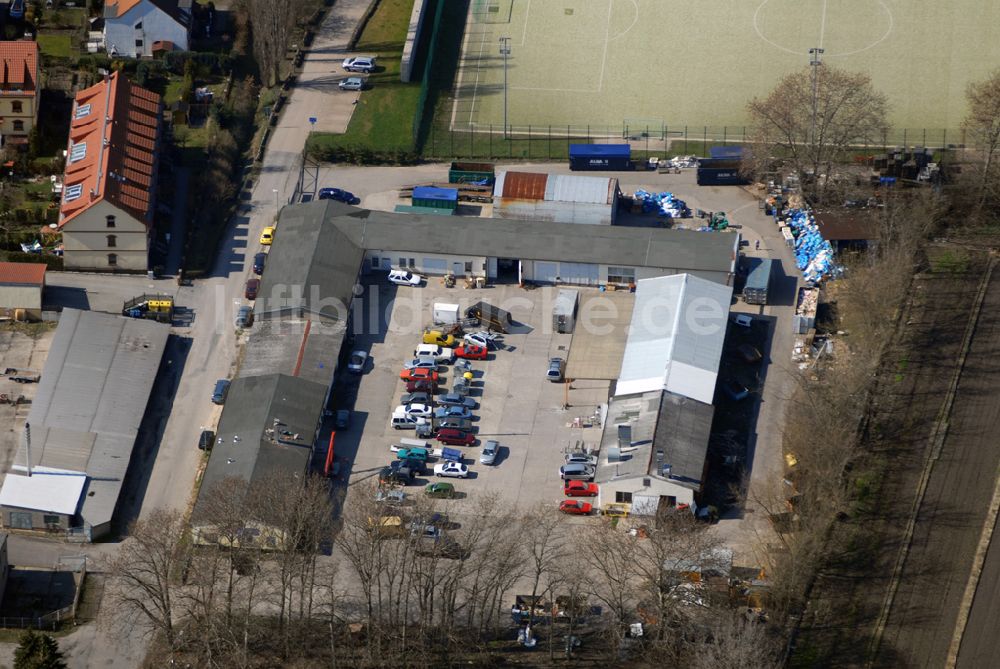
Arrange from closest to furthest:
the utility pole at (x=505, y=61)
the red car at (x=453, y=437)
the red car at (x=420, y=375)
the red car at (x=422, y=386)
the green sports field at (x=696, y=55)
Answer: the red car at (x=453, y=437)
the red car at (x=422, y=386)
the red car at (x=420, y=375)
the utility pole at (x=505, y=61)
the green sports field at (x=696, y=55)

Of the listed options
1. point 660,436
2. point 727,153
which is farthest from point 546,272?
point 660,436

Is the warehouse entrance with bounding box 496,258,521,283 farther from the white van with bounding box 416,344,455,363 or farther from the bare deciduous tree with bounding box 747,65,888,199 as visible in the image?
the bare deciduous tree with bounding box 747,65,888,199

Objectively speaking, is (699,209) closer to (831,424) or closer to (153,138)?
(831,424)

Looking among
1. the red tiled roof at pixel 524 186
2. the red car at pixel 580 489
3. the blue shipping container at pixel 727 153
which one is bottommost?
the red car at pixel 580 489

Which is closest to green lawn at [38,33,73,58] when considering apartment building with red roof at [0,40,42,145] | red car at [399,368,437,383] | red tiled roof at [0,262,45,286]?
apartment building with red roof at [0,40,42,145]

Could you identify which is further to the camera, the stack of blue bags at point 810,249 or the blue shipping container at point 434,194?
the blue shipping container at point 434,194

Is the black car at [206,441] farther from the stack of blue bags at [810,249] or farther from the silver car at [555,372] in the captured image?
the stack of blue bags at [810,249]

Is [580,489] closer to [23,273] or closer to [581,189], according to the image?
[581,189]

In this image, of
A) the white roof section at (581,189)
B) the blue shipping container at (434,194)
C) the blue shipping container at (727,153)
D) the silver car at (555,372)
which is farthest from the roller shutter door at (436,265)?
the blue shipping container at (727,153)
